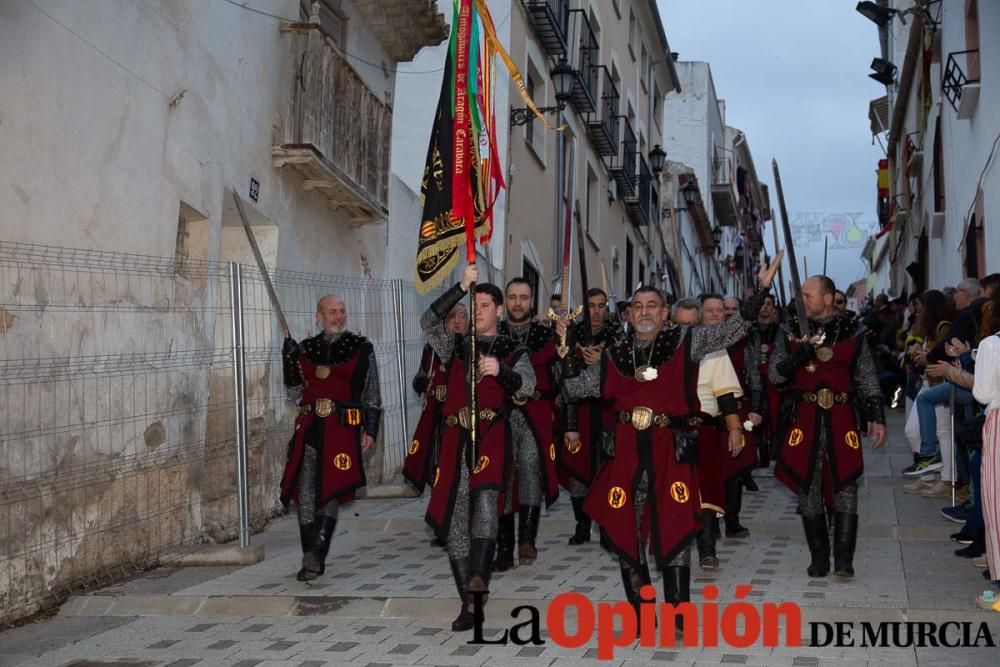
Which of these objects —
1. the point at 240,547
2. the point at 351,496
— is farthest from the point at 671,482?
the point at 240,547

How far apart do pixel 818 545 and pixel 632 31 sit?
24431 mm

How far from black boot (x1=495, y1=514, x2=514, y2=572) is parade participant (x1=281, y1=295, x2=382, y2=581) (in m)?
1.00

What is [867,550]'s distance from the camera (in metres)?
8.22

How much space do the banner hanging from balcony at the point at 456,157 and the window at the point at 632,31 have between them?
916 inches

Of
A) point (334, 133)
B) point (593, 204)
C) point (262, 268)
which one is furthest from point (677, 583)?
point (593, 204)

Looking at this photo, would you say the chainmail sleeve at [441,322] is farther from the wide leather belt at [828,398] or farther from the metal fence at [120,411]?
the wide leather belt at [828,398]

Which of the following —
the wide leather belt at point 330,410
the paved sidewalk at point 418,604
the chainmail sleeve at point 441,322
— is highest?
the chainmail sleeve at point 441,322

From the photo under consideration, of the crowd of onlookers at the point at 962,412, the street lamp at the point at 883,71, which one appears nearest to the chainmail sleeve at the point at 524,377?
the crowd of onlookers at the point at 962,412

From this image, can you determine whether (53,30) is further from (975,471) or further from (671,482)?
(975,471)

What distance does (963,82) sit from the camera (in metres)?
14.9

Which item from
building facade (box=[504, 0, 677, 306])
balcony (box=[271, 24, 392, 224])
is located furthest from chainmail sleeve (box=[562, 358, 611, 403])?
building facade (box=[504, 0, 677, 306])

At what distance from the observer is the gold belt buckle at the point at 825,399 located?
744 cm

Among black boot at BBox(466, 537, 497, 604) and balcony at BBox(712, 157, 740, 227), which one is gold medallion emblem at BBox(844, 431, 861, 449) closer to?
black boot at BBox(466, 537, 497, 604)

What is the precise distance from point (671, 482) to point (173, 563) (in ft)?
12.9
